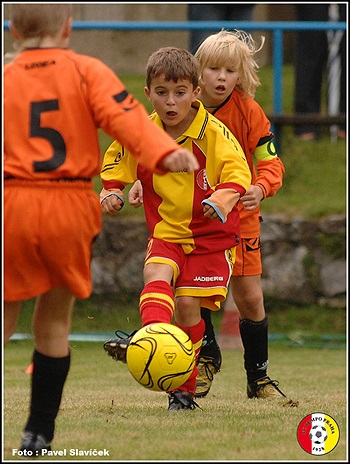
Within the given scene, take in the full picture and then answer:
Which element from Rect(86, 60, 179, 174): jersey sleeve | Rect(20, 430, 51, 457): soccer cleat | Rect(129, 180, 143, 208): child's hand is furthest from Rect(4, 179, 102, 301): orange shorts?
Rect(129, 180, 143, 208): child's hand

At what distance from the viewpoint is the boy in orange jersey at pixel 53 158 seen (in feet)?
12.1

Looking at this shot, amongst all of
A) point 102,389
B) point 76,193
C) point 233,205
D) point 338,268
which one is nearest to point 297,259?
point 338,268

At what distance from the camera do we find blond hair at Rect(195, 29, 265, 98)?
534 cm

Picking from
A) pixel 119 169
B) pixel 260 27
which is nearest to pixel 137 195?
pixel 119 169

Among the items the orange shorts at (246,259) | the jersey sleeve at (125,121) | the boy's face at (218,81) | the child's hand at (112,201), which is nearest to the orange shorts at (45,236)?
the jersey sleeve at (125,121)

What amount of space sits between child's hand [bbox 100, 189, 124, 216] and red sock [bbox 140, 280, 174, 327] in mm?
432

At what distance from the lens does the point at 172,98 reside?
4.81 meters

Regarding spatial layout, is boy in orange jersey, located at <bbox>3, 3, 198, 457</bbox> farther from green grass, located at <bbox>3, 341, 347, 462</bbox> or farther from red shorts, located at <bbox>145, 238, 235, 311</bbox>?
red shorts, located at <bbox>145, 238, 235, 311</bbox>

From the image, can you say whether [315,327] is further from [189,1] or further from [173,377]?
[173,377]

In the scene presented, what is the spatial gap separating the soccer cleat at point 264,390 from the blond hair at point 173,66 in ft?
5.52

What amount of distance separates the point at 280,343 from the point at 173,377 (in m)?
4.76

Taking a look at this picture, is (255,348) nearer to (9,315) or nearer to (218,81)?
(218,81)

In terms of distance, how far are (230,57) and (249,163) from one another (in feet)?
1.85

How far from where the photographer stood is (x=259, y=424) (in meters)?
4.37
